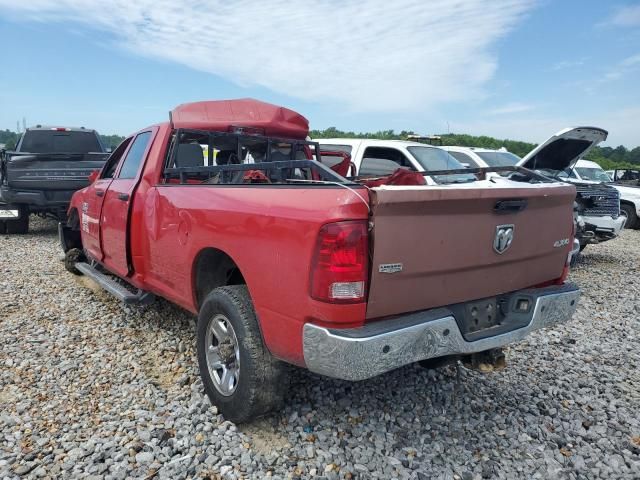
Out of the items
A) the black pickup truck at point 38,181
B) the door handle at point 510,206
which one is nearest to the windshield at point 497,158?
the black pickup truck at point 38,181

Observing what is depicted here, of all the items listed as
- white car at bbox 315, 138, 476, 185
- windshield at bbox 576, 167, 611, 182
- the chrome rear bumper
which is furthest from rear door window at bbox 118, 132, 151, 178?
windshield at bbox 576, 167, 611, 182

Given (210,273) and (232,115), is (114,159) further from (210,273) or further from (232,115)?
(210,273)

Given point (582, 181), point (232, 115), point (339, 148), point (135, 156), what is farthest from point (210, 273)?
point (582, 181)

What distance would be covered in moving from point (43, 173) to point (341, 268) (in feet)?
27.9

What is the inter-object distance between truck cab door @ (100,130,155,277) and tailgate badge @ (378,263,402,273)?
264 centimetres

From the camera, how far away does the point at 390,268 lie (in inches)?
93.4

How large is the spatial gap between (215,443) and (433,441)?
4.11ft

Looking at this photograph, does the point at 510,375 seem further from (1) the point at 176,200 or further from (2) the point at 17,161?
(2) the point at 17,161

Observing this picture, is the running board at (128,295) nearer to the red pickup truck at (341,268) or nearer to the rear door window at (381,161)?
the red pickup truck at (341,268)

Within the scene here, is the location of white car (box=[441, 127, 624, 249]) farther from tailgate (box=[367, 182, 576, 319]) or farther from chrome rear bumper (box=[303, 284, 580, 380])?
chrome rear bumper (box=[303, 284, 580, 380])

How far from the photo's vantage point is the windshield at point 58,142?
10941mm

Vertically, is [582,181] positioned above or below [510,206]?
below

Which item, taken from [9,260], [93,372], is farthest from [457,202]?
[9,260]

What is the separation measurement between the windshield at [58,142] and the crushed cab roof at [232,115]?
821 cm
